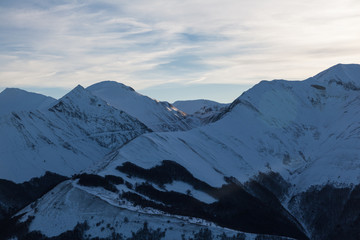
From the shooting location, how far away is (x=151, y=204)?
12450cm

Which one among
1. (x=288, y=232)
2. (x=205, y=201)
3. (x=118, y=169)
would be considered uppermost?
(x=118, y=169)

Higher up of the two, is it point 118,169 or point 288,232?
point 118,169

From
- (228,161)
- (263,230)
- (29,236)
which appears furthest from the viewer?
(228,161)

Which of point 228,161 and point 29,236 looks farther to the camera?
point 228,161

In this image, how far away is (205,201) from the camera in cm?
13975

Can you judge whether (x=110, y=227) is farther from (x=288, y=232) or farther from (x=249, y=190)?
(x=249, y=190)

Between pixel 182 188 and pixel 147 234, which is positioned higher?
pixel 182 188

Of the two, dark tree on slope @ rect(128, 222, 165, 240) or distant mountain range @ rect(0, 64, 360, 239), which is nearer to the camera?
dark tree on slope @ rect(128, 222, 165, 240)

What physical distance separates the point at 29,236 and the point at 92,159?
92887 millimetres

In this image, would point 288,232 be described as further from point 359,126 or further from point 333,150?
point 359,126

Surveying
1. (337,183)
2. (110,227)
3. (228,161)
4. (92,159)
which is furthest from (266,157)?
(110,227)

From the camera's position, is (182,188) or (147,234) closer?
(147,234)

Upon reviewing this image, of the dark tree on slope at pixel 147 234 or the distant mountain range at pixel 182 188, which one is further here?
the distant mountain range at pixel 182 188

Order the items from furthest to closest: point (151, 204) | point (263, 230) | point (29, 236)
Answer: point (263, 230) < point (151, 204) < point (29, 236)
